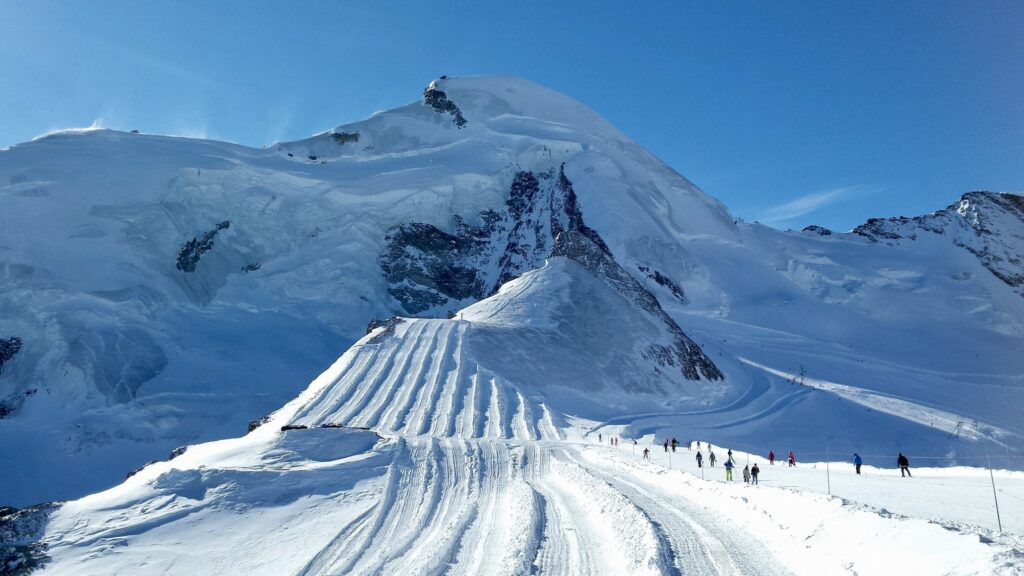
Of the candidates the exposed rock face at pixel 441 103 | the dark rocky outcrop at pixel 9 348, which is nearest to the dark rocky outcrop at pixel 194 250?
the dark rocky outcrop at pixel 9 348

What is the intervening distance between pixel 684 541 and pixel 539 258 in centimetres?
8101

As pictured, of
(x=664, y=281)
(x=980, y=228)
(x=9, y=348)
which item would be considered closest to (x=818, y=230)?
(x=980, y=228)

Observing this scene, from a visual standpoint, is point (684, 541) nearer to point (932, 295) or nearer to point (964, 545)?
point (964, 545)

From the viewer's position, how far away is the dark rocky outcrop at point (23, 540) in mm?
13375

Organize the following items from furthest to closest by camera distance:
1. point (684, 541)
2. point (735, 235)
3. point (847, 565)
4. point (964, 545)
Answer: point (735, 235) → point (684, 541) → point (847, 565) → point (964, 545)

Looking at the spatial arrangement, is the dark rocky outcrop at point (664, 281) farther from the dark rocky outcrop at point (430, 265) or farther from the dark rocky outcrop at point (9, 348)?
the dark rocky outcrop at point (9, 348)

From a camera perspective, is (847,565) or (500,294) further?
(500,294)

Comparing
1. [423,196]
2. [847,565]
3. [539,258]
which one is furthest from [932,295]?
[847,565]

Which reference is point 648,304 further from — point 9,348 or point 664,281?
point 9,348

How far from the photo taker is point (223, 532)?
15719 mm

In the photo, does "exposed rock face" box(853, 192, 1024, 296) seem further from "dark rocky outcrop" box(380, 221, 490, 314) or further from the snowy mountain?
"dark rocky outcrop" box(380, 221, 490, 314)

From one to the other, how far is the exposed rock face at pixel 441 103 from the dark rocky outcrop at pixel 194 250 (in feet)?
181

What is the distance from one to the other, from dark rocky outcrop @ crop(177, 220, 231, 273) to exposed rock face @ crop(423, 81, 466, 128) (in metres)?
55.0

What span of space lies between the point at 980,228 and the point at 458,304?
321 feet
